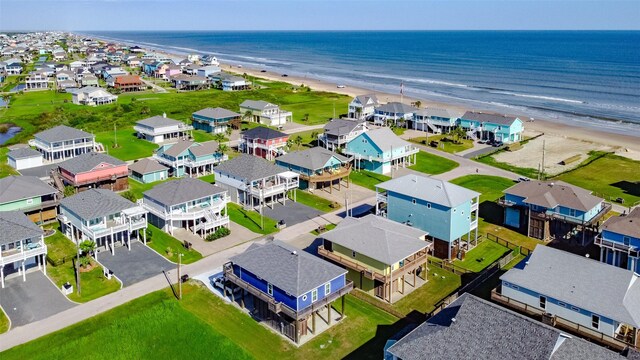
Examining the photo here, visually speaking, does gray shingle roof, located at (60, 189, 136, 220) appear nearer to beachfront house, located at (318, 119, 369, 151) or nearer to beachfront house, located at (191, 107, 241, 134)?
beachfront house, located at (318, 119, 369, 151)

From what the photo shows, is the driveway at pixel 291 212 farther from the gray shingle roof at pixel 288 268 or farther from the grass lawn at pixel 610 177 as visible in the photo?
the grass lawn at pixel 610 177

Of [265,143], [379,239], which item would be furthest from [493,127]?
[379,239]

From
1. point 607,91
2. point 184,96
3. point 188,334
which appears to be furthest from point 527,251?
point 607,91

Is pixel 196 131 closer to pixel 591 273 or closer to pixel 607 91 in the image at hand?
pixel 591 273

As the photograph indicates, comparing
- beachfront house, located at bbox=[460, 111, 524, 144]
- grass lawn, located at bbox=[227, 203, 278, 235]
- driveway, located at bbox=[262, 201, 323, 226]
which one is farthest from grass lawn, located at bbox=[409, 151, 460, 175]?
grass lawn, located at bbox=[227, 203, 278, 235]

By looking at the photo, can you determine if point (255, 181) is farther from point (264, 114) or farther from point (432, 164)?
point (264, 114)
